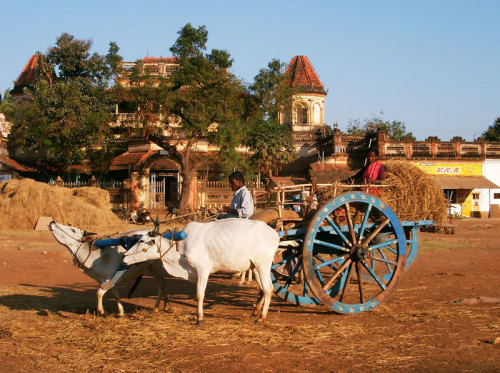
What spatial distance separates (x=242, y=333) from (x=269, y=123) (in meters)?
30.6

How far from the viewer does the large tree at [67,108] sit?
31094 millimetres

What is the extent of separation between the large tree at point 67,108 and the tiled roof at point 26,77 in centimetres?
719

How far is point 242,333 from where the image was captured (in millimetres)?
6664

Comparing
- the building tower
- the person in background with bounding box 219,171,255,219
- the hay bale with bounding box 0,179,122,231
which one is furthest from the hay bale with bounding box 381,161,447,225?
the building tower

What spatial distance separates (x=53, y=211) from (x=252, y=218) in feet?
53.3

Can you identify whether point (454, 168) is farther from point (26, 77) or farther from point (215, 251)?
point (26, 77)

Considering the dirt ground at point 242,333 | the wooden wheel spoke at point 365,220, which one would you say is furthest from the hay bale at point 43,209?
the wooden wheel spoke at point 365,220

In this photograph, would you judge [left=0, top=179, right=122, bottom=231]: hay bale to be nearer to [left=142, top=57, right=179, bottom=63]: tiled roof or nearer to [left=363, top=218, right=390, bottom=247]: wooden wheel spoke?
[left=363, top=218, right=390, bottom=247]: wooden wheel spoke

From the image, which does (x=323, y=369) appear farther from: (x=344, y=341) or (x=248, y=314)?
(x=248, y=314)

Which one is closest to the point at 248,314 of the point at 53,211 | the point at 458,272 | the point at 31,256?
the point at 458,272

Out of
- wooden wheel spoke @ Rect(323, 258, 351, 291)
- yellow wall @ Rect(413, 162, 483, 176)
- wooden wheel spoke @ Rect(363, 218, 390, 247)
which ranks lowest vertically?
wooden wheel spoke @ Rect(323, 258, 351, 291)

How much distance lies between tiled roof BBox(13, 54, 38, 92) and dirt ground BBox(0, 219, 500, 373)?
118 feet

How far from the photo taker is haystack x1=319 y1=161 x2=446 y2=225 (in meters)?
8.64

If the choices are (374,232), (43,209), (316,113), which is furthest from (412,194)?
(316,113)
